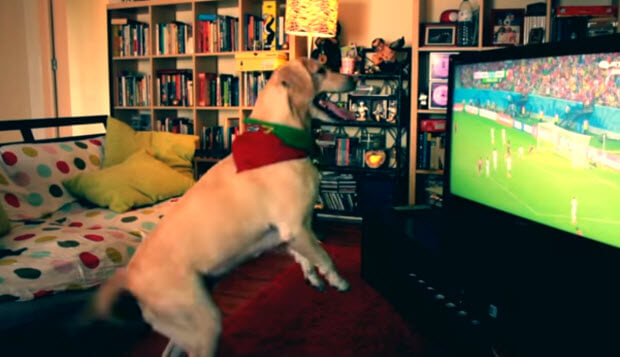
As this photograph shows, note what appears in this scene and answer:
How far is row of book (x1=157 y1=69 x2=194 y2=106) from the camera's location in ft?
15.6

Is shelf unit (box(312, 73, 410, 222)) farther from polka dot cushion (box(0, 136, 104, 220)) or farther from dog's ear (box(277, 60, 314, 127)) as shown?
dog's ear (box(277, 60, 314, 127))

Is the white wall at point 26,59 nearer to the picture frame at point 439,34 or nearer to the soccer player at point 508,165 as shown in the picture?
the picture frame at point 439,34

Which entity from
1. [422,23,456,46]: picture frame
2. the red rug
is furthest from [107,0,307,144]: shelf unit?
the red rug

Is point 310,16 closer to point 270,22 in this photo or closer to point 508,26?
point 270,22

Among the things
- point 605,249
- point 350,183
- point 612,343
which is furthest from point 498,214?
point 350,183

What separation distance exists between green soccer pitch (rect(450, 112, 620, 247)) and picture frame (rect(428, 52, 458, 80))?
1.61 meters

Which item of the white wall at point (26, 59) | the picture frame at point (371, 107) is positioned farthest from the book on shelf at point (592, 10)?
the white wall at point (26, 59)

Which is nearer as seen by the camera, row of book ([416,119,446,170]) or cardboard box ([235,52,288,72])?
row of book ([416,119,446,170])

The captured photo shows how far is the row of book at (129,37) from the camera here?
486cm

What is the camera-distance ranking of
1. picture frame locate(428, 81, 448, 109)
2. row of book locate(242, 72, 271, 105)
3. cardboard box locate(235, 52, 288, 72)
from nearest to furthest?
picture frame locate(428, 81, 448, 109), cardboard box locate(235, 52, 288, 72), row of book locate(242, 72, 271, 105)

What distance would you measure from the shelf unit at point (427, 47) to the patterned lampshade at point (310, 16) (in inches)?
27.5

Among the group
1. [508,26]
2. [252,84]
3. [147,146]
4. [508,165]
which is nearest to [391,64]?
[508,26]

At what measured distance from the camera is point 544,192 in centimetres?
175

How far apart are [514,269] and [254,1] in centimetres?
372
